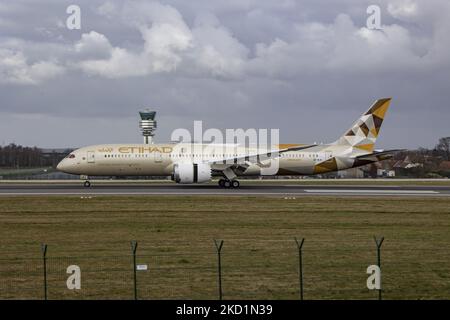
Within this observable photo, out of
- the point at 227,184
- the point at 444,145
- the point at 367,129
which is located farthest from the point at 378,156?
the point at 444,145

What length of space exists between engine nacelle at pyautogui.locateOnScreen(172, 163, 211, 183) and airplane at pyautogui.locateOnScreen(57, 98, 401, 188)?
0.76 m

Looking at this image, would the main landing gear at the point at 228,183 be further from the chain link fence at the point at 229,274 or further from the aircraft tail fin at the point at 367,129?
the chain link fence at the point at 229,274

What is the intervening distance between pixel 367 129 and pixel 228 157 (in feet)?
42.5

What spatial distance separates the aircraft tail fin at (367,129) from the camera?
55.8m

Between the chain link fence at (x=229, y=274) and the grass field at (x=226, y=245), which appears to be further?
the grass field at (x=226, y=245)

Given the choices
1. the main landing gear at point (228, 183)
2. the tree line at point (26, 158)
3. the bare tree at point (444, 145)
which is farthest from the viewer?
the bare tree at point (444, 145)

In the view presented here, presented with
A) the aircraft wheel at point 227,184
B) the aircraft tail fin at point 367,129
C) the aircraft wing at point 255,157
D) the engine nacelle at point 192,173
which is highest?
the aircraft tail fin at point 367,129

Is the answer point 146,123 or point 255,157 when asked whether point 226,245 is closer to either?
point 255,157

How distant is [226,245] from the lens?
24469 millimetres

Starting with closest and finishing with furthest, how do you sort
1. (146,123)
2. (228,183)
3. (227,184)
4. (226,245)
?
(226,245), (228,183), (227,184), (146,123)

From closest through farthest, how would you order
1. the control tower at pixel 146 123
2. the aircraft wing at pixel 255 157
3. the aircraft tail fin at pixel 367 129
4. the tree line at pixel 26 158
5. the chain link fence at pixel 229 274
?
the chain link fence at pixel 229 274 < the aircraft wing at pixel 255 157 < the aircraft tail fin at pixel 367 129 < the control tower at pixel 146 123 < the tree line at pixel 26 158

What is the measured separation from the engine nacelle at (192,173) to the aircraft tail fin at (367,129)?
1351 cm

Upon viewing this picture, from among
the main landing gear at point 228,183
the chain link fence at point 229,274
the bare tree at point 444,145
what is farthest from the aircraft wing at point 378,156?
the bare tree at point 444,145

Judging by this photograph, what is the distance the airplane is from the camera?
172 feet
